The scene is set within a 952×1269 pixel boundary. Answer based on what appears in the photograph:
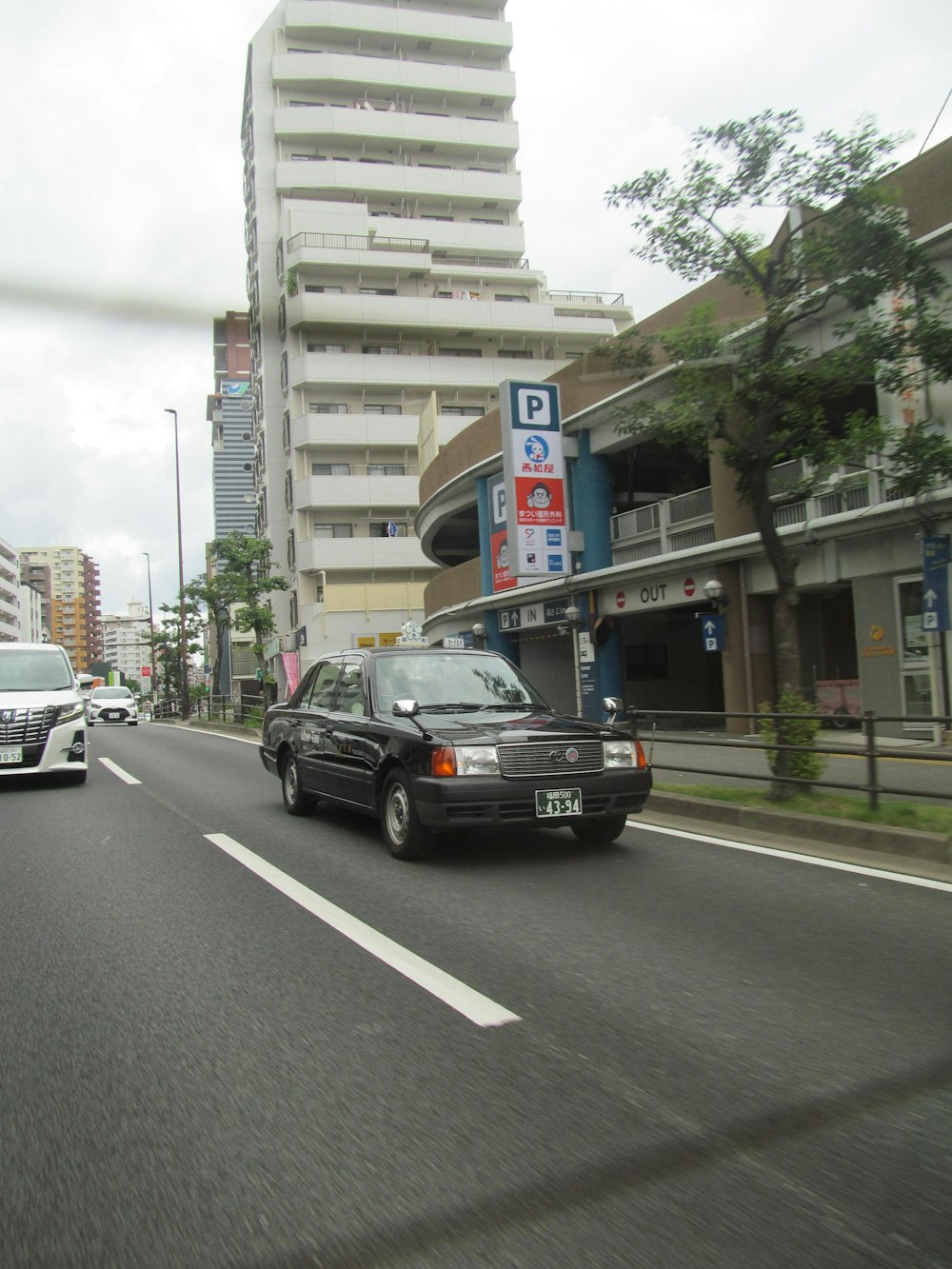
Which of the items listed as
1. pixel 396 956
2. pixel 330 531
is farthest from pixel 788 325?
pixel 330 531

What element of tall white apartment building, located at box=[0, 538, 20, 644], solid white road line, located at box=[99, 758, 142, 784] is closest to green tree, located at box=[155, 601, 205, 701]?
solid white road line, located at box=[99, 758, 142, 784]

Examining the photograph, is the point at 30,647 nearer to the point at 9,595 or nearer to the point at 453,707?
the point at 453,707

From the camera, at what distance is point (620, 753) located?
7.32 metres

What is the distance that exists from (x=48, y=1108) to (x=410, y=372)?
172ft

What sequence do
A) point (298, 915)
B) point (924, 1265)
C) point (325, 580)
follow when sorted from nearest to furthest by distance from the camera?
point (924, 1265), point (298, 915), point (325, 580)

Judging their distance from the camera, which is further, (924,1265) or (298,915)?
(298,915)

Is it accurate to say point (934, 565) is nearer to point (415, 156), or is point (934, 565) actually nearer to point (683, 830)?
point (683, 830)

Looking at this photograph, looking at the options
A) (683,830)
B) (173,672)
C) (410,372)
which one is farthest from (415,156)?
(683,830)

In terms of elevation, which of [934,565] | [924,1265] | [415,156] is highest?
[415,156]

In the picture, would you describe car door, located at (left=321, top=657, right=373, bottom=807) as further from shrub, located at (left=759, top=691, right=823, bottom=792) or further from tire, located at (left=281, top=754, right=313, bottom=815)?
shrub, located at (left=759, top=691, right=823, bottom=792)

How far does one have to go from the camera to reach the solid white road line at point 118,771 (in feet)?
45.7

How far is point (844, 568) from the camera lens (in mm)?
16344

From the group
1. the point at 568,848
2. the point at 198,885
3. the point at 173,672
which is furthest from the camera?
the point at 173,672

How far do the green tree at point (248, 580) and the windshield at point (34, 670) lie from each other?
73.3ft
